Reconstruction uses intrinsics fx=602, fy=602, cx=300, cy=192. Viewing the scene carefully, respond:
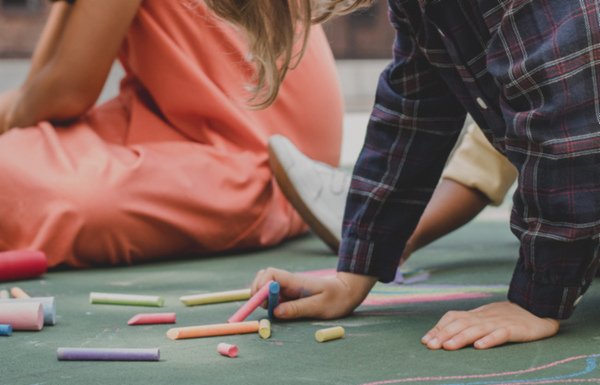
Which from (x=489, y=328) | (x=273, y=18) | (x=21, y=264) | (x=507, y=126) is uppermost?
(x=273, y=18)

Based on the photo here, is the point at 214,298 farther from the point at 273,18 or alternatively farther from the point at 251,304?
the point at 273,18

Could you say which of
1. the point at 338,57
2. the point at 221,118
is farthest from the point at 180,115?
the point at 338,57

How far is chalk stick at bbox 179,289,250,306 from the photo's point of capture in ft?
3.34

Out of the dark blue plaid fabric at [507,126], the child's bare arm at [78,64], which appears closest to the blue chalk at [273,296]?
the dark blue plaid fabric at [507,126]

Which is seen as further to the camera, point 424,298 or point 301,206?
point 301,206

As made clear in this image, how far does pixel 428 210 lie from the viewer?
1.36 m

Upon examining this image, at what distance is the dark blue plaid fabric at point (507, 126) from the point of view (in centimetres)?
71

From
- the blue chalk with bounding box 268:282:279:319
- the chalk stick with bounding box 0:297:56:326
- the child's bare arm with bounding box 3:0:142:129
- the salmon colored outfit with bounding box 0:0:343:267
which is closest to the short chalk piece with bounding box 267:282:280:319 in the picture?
the blue chalk with bounding box 268:282:279:319

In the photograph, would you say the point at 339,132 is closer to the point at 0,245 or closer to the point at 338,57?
the point at 0,245

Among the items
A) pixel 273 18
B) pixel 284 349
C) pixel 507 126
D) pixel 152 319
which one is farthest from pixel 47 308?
pixel 507 126

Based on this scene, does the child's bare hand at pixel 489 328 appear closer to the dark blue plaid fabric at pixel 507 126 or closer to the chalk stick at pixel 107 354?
the dark blue plaid fabric at pixel 507 126

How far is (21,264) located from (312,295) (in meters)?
0.67

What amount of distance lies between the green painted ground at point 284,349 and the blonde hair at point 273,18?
16.4 inches

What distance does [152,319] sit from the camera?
0.89 metres
